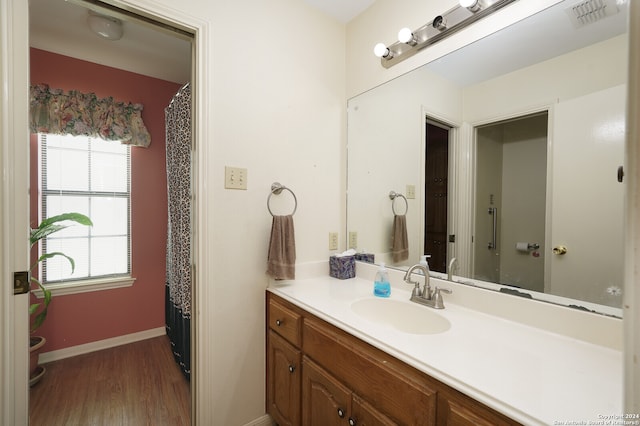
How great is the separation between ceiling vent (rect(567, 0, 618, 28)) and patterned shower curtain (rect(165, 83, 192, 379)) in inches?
76.3

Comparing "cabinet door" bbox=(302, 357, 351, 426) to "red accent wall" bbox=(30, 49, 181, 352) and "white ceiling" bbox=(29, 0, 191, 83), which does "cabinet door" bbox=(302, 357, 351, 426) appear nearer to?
"white ceiling" bbox=(29, 0, 191, 83)

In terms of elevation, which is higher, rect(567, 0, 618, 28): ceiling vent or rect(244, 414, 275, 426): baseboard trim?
rect(567, 0, 618, 28): ceiling vent

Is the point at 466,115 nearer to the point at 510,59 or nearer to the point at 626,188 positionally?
the point at 510,59

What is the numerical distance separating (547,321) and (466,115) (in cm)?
90

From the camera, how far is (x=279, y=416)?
140cm

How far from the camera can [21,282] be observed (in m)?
1.00

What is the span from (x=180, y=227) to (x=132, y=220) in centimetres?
84

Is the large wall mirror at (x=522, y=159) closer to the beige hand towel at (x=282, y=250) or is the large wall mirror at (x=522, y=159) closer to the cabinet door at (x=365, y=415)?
the beige hand towel at (x=282, y=250)

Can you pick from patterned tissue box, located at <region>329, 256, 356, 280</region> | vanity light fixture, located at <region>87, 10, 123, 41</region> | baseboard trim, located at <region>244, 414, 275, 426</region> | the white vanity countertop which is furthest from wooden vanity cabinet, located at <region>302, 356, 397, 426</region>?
vanity light fixture, located at <region>87, 10, 123, 41</region>

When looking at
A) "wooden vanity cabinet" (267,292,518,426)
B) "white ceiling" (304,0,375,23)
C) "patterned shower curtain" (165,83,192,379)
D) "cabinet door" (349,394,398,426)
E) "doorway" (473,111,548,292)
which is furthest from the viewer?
"patterned shower curtain" (165,83,192,379)

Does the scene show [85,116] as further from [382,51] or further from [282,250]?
[382,51]

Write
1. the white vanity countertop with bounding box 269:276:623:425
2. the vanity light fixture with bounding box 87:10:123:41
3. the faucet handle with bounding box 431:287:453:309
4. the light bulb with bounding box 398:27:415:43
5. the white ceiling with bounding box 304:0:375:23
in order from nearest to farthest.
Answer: the white vanity countertop with bounding box 269:276:623:425 → the faucet handle with bounding box 431:287:453:309 → the light bulb with bounding box 398:27:415:43 → the white ceiling with bounding box 304:0:375:23 → the vanity light fixture with bounding box 87:10:123:41

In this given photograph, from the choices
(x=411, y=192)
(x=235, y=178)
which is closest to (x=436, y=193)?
(x=411, y=192)

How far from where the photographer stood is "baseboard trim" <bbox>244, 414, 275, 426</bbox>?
147 centimetres
